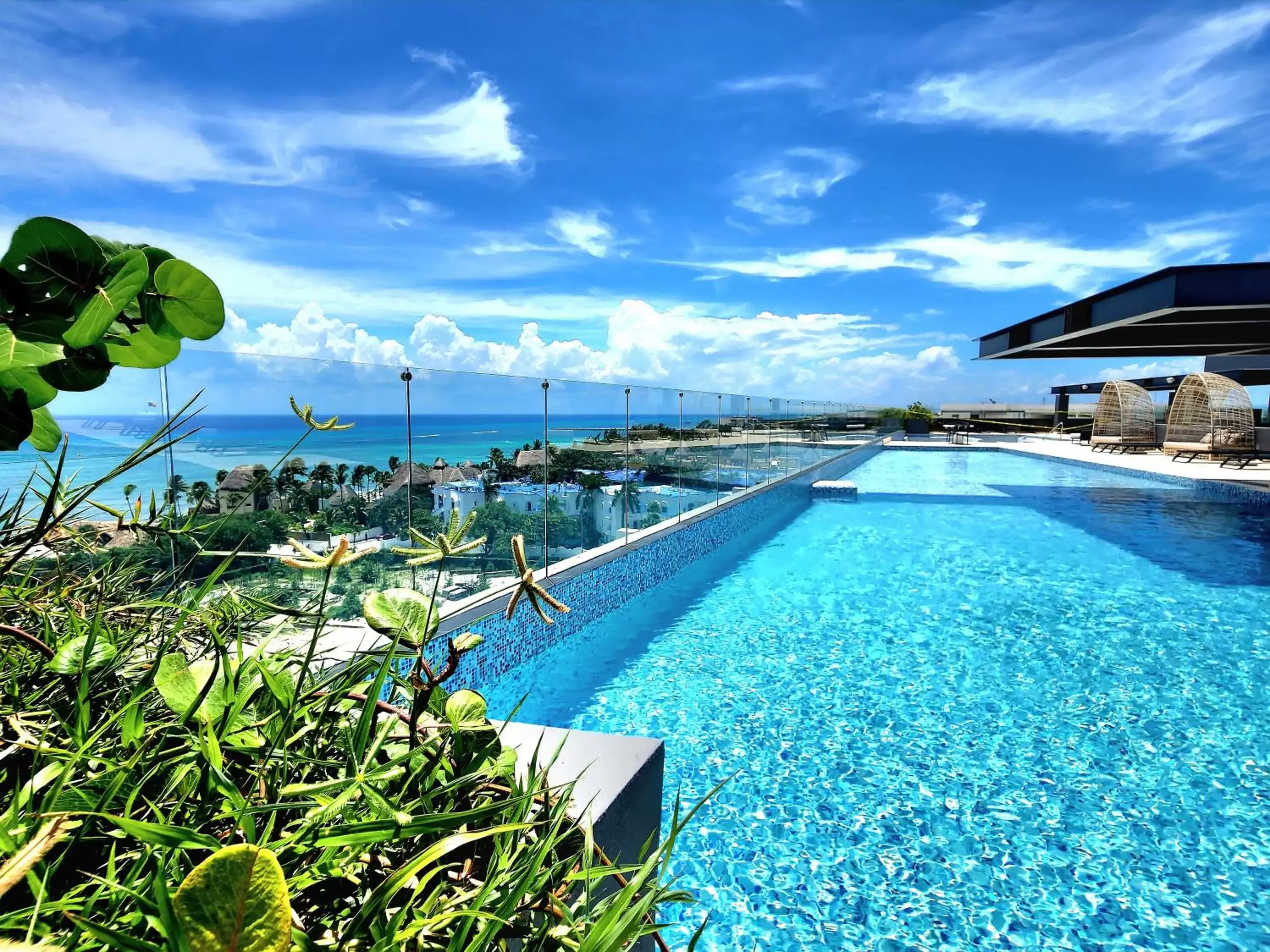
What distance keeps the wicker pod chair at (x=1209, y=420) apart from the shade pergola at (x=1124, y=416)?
0.58 m

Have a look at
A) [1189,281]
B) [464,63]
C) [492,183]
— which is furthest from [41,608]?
[492,183]

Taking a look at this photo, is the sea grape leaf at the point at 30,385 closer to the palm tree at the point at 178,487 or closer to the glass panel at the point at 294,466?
the glass panel at the point at 294,466

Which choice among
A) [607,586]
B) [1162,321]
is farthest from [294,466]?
[1162,321]

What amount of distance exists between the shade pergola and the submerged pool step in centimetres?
1172

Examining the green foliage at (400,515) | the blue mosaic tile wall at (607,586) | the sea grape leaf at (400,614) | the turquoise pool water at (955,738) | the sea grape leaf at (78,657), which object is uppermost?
the sea grape leaf at (400,614)

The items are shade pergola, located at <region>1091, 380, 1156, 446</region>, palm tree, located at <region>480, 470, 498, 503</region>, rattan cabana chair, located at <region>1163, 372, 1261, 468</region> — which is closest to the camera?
palm tree, located at <region>480, 470, 498, 503</region>

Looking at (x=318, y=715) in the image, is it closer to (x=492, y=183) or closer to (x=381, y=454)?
(x=381, y=454)

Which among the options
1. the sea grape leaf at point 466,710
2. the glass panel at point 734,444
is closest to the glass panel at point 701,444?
the glass panel at point 734,444

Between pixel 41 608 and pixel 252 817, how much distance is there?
0.73m

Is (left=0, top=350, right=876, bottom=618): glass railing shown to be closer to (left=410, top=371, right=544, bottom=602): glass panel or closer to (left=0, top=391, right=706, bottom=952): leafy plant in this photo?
(left=410, top=371, right=544, bottom=602): glass panel

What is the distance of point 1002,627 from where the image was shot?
5082 mm

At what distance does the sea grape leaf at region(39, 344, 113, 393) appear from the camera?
418 millimetres

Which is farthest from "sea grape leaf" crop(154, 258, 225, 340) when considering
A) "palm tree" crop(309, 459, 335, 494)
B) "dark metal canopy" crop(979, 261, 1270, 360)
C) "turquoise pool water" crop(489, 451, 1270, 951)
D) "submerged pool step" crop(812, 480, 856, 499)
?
"submerged pool step" crop(812, 480, 856, 499)

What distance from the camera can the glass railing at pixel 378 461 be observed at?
2.47 metres
